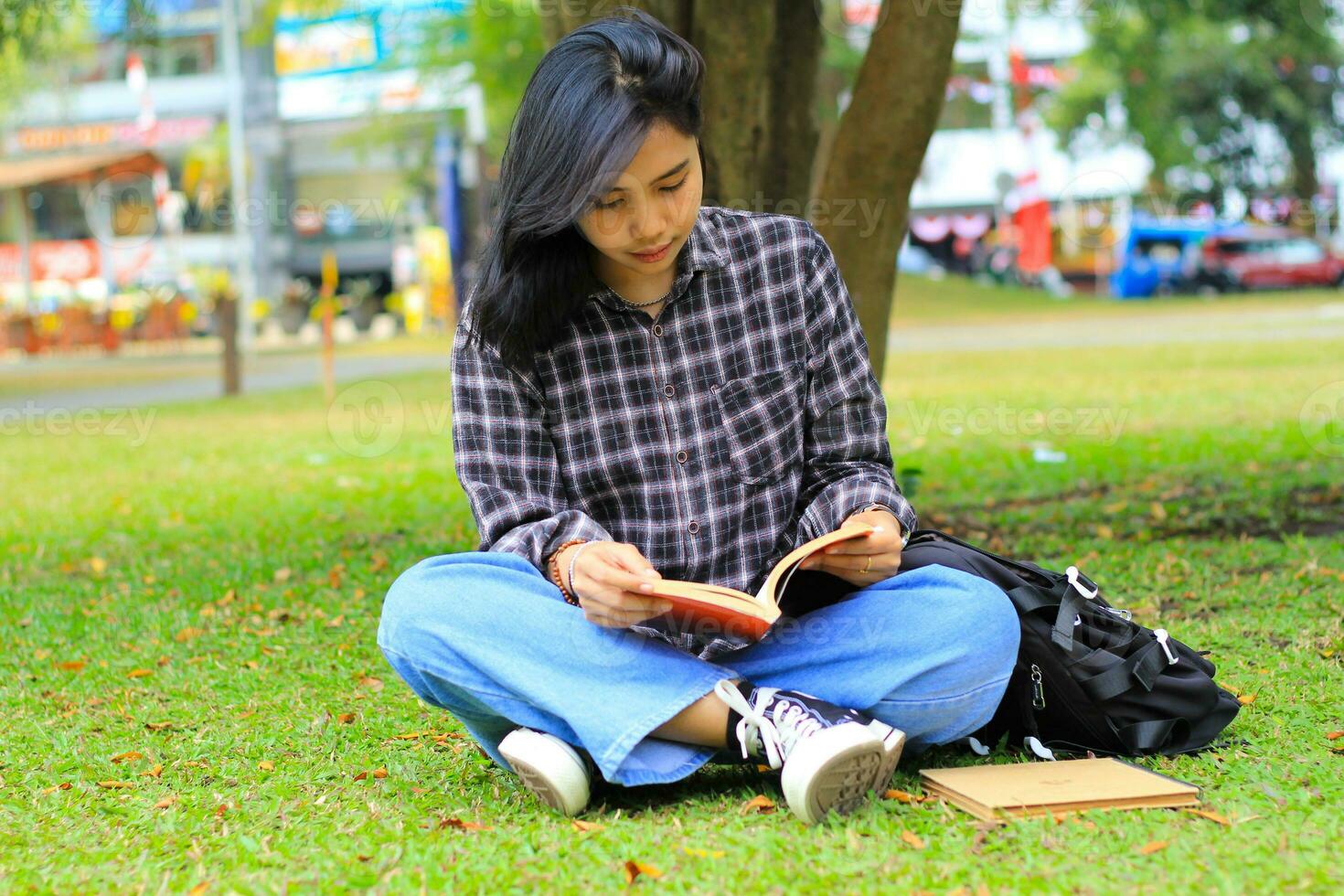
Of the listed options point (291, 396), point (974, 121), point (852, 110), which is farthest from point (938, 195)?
point (852, 110)

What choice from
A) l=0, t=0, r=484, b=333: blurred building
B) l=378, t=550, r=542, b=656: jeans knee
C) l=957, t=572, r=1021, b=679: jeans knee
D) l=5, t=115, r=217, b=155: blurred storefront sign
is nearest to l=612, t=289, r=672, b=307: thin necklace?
l=378, t=550, r=542, b=656: jeans knee

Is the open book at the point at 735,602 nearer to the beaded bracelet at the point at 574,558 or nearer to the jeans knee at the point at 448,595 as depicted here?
the beaded bracelet at the point at 574,558

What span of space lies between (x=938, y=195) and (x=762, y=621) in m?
38.2

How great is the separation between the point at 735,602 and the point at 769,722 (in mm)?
298

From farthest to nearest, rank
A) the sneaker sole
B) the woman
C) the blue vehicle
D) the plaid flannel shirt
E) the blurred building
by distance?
1. the blurred building
2. the blue vehicle
3. the plaid flannel shirt
4. the woman
5. the sneaker sole

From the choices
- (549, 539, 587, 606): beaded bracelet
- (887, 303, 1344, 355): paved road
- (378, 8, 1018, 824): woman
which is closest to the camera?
(378, 8, 1018, 824): woman

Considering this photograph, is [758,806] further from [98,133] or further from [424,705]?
[98,133]

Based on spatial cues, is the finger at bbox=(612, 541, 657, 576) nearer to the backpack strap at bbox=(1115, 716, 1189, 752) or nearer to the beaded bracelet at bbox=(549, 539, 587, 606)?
the beaded bracelet at bbox=(549, 539, 587, 606)

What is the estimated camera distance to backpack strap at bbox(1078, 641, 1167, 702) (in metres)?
2.69

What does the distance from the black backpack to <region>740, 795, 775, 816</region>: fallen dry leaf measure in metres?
0.49

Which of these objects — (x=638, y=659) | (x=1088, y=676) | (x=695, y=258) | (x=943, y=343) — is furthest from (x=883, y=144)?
(x=943, y=343)

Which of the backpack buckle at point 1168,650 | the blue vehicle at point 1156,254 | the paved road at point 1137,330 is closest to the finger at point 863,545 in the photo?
the backpack buckle at point 1168,650

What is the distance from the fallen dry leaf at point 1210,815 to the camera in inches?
91.6

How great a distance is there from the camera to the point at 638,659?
2.50 meters
